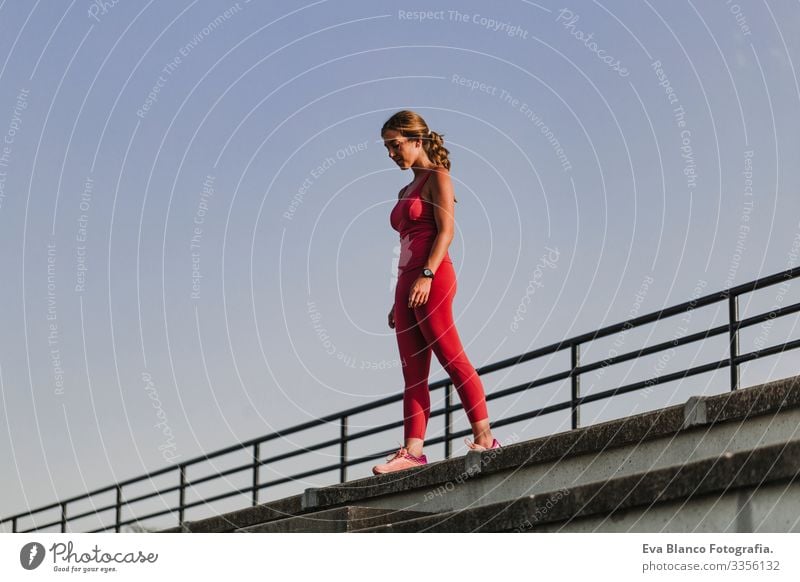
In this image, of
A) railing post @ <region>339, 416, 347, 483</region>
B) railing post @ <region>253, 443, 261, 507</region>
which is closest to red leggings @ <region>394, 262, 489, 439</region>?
railing post @ <region>339, 416, 347, 483</region>

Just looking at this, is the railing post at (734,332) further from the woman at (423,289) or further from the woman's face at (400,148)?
the woman's face at (400,148)

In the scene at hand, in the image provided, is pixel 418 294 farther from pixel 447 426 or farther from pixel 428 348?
pixel 447 426

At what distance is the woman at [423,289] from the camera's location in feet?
28.0

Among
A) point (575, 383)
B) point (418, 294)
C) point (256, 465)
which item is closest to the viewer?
point (418, 294)

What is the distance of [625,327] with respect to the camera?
10102 mm

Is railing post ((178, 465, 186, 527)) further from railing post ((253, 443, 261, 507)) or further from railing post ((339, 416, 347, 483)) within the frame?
railing post ((339, 416, 347, 483))

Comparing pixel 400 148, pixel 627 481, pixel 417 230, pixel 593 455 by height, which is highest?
pixel 400 148

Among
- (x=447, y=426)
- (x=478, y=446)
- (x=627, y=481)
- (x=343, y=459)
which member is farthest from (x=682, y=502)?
(x=343, y=459)

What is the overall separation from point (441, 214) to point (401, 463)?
1.74 metres

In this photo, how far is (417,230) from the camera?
343 inches

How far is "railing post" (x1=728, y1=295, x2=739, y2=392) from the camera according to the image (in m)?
8.48

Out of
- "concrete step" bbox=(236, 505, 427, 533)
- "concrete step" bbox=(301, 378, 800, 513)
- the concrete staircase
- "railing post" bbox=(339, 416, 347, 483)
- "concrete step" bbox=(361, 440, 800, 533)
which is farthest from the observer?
"railing post" bbox=(339, 416, 347, 483)

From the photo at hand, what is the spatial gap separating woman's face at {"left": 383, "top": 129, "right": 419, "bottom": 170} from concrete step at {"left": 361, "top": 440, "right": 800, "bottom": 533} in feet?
8.33
